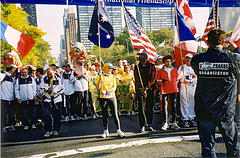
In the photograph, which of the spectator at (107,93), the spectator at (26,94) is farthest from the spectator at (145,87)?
the spectator at (26,94)

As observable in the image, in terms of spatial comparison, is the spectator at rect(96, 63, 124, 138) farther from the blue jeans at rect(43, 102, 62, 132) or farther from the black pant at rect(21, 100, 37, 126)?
the black pant at rect(21, 100, 37, 126)

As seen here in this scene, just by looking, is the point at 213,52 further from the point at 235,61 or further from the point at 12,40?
the point at 12,40

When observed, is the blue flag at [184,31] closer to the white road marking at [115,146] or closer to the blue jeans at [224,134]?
the white road marking at [115,146]

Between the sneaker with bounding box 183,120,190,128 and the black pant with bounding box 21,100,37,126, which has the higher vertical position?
the black pant with bounding box 21,100,37,126

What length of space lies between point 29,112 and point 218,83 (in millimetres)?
6695

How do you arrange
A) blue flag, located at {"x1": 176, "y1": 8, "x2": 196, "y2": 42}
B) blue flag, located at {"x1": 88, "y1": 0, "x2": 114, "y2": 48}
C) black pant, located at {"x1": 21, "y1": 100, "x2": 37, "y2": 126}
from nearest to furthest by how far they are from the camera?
1. blue flag, located at {"x1": 88, "y1": 0, "x2": 114, "y2": 48}
2. blue flag, located at {"x1": 176, "y1": 8, "x2": 196, "y2": 42}
3. black pant, located at {"x1": 21, "y1": 100, "x2": 37, "y2": 126}

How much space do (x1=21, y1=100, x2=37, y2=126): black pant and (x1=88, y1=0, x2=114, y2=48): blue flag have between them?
3.69 metres

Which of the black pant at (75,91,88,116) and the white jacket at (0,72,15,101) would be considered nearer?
the white jacket at (0,72,15,101)

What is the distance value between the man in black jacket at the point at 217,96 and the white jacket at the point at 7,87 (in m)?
6.58

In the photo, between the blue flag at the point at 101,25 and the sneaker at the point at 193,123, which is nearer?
the blue flag at the point at 101,25

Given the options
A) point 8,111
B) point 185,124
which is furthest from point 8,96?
point 185,124

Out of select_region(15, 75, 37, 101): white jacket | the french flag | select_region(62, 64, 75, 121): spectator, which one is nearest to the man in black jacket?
the french flag

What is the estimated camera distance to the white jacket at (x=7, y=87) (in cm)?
716

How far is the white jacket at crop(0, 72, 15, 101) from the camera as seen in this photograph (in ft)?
23.5
